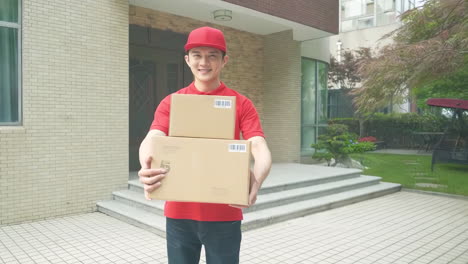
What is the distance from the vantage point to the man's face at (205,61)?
2090 millimetres

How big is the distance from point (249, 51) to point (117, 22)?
5.17 metres

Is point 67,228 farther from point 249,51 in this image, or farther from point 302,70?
point 302,70

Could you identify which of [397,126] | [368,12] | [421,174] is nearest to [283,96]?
[421,174]

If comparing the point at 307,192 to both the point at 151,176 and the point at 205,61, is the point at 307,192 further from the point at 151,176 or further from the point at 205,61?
the point at 151,176

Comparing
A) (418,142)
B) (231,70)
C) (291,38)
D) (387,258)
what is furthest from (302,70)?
(418,142)

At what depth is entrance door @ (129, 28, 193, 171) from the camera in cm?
885

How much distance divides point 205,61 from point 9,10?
5302mm

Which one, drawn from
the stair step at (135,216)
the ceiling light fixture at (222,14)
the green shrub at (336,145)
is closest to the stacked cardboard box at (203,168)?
the stair step at (135,216)

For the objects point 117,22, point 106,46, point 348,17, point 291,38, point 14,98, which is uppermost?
point 348,17

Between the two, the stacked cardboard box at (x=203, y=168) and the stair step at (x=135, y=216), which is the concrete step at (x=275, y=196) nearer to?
the stair step at (x=135, y=216)

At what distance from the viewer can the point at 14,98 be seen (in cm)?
594

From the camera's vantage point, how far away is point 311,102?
12.9 metres

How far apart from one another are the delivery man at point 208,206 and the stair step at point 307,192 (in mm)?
3864

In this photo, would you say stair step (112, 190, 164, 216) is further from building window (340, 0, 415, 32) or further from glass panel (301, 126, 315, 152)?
building window (340, 0, 415, 32)
